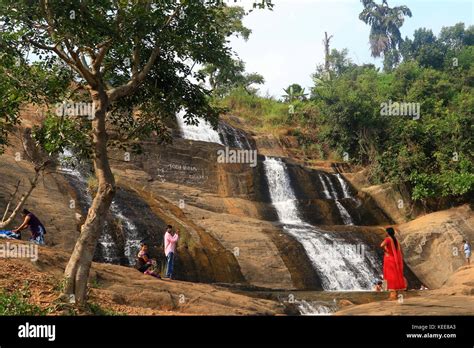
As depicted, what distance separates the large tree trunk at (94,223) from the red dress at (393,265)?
674 centimetres

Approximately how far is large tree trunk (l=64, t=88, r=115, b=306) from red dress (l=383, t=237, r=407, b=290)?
22.1 ft

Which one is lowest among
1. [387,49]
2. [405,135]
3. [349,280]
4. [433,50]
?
[349,280]

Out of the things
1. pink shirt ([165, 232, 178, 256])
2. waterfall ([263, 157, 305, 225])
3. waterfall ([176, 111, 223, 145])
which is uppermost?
waterfall ([176, 111, 223, 145])

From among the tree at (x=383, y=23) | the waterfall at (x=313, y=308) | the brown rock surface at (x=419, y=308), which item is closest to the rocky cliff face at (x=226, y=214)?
the waterfall at (x=313, y=308)

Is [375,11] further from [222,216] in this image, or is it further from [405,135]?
[222,216]

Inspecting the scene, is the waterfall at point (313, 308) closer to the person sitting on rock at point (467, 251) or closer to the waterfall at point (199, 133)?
the person sitting on rock at point (467, 251)

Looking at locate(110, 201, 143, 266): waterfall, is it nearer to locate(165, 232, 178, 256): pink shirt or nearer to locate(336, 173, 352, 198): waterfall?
locate(165, 232, 178, 256): pink shirt

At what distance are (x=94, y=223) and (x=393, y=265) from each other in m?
7.16

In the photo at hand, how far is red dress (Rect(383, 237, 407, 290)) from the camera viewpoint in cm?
1278

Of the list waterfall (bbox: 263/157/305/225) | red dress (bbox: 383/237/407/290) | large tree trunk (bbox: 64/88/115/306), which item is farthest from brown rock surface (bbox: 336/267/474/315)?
waterfall (bbox: 263/157/305/225)

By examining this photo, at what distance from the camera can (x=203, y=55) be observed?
13.1 metres
